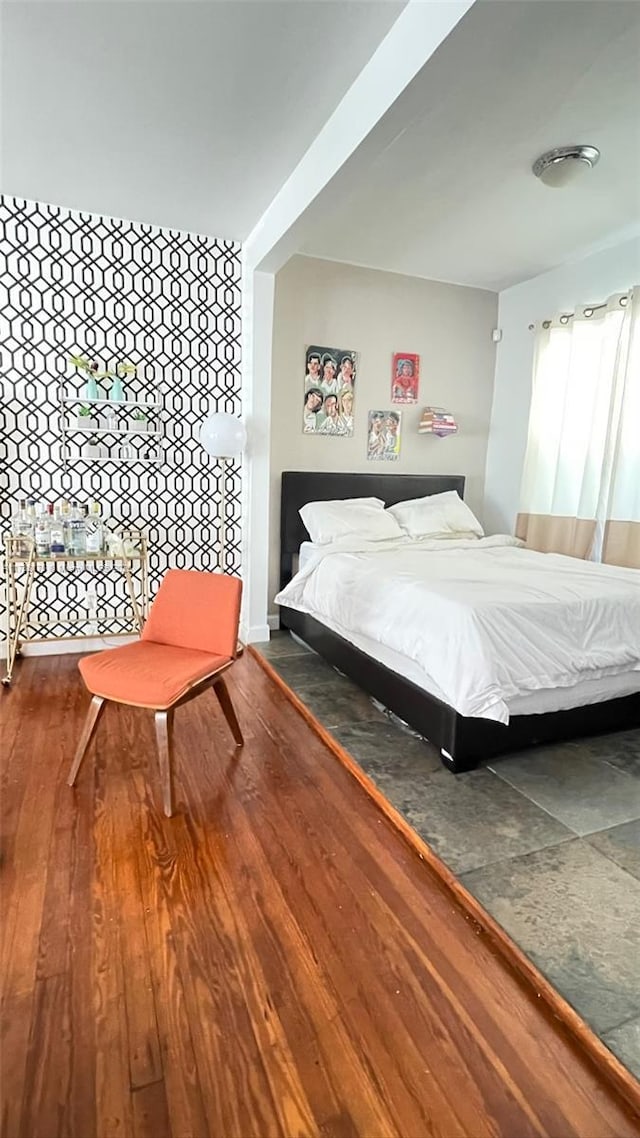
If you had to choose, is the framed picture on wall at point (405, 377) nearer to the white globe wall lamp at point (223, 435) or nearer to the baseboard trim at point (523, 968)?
the white globe wall lamp at point (223, 435)

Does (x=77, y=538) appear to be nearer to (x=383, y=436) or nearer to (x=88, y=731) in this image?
(x=88, y=731)

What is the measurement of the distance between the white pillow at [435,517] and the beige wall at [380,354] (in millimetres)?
425

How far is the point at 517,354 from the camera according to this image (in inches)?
183

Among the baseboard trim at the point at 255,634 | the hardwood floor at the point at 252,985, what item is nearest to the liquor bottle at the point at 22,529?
the baseboard trim at the point at 255,634

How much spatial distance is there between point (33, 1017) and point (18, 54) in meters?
3.02

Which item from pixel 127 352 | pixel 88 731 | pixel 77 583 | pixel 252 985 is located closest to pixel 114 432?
pixel 127 352

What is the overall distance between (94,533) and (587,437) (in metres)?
3.34

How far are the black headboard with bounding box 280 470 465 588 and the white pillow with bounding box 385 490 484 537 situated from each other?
0.52 ft

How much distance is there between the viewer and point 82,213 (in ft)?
10.9

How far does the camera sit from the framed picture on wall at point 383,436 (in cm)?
443

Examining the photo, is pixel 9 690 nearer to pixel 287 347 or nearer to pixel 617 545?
pixel 287 347

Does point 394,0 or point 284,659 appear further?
point 284,659

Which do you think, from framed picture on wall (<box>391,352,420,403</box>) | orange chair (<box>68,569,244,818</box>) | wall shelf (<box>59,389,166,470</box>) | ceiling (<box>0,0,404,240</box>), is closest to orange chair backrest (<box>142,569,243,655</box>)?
orange chair (<box>68,569,244,818</box>)

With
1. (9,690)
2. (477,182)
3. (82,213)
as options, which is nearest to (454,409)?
(477,182)
